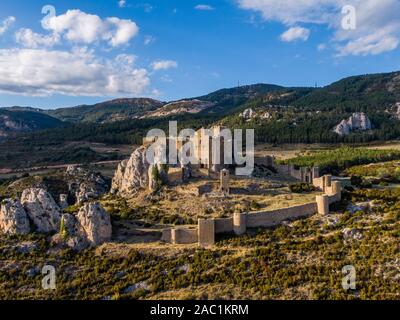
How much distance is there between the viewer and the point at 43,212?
35.4m

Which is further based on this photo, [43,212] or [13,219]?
[43,212]

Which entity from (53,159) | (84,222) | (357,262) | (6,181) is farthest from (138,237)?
(53,159)

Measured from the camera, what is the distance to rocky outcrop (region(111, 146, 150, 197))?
43.2 metres

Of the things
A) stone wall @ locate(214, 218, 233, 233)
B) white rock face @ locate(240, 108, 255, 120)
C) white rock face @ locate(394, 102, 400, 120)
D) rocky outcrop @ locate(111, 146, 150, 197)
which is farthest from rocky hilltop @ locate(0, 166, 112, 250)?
white rock face @ locate(394, 102, 400, 120)

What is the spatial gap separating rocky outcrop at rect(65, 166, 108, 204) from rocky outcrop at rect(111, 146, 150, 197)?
9590mm

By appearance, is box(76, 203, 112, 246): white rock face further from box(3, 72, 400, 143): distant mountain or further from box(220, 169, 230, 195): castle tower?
box(3, 72, 400, 143): distant mountain

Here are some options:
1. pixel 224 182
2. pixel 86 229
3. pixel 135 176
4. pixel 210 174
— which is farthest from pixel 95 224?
pixel 210 174

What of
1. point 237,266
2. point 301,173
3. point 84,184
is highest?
point 301,173

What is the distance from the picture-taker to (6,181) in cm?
7350

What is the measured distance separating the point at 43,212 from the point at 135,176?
1069 centimetres

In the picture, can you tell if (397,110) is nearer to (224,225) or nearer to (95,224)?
(224,225)

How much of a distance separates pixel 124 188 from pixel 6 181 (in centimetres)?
3767
